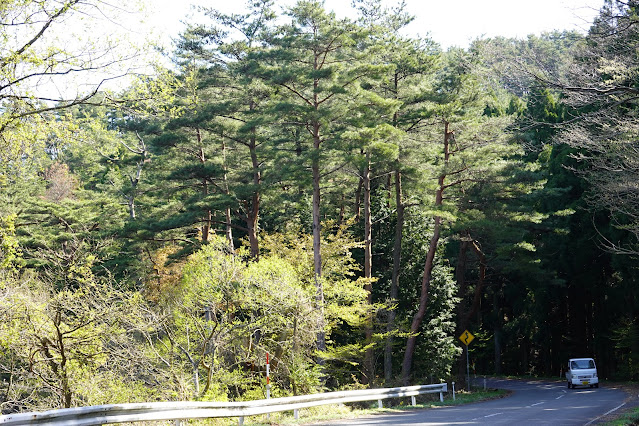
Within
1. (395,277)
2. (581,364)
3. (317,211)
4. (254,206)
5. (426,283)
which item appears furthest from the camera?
(581,364)

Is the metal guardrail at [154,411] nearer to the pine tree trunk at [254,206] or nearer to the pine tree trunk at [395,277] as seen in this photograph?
the pine tree trunk at [395,277]

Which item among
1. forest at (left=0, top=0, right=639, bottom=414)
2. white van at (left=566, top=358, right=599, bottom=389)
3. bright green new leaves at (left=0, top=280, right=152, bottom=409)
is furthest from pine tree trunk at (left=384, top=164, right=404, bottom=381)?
bright green new leaves at (left=0, top=280, right=152, bottom=409)

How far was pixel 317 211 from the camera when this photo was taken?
1146 inches

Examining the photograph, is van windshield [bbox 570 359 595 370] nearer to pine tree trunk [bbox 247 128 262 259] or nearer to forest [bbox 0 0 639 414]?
forest [bbox 0 0 639 414]

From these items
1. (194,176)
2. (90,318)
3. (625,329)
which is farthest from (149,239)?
(625,329)

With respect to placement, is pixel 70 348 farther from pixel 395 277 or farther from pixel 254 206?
pixel 395 277

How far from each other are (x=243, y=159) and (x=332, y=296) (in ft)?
39.4

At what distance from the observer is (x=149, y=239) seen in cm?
3569

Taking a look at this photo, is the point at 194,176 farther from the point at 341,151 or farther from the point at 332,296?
the point at 332,296

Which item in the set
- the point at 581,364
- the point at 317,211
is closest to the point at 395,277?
the point at 317,211

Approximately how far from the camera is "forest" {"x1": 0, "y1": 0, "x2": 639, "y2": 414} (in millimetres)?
12445

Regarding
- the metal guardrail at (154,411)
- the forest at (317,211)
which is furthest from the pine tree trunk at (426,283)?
the metal guardrail at (154,411)

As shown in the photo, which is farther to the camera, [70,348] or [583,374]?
[583,374]

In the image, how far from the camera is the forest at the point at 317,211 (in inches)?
490
